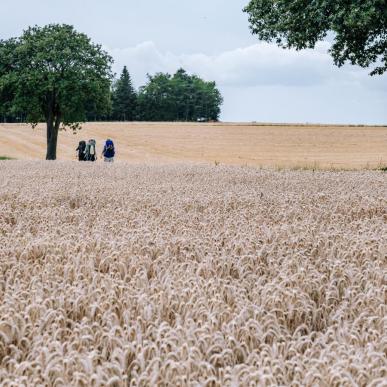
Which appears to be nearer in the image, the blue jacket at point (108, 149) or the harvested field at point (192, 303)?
the harvested field at point (192, 303)

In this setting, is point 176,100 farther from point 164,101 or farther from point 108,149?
point 108,149

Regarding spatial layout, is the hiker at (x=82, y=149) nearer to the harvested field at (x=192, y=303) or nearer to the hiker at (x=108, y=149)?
the hiker at (x=108, y=149)

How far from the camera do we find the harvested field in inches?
119

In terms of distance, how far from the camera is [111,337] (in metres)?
3.35

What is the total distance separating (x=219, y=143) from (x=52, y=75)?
121 feet

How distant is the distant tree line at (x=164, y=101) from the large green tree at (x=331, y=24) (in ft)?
366

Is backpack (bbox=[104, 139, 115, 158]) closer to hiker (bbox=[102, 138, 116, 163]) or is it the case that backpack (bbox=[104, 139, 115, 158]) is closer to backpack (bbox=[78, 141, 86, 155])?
hiker (bbox=[102, 138, 116, 163])

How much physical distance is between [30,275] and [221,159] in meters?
54.5

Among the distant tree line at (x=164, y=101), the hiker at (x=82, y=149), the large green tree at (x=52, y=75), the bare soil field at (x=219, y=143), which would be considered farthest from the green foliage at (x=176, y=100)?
the hiker at (x=82, y=149)

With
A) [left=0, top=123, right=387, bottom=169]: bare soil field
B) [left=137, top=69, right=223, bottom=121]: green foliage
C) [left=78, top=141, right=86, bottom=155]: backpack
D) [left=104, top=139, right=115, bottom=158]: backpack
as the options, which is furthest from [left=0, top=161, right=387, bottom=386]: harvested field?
[left=137, top=69, right=223, bottom=121]: green foliage

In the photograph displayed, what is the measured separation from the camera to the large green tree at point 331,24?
2528cm

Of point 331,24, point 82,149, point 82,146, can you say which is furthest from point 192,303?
point 82,149

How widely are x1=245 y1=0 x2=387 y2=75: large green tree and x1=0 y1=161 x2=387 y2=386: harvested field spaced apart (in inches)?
729

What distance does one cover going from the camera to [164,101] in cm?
15138
